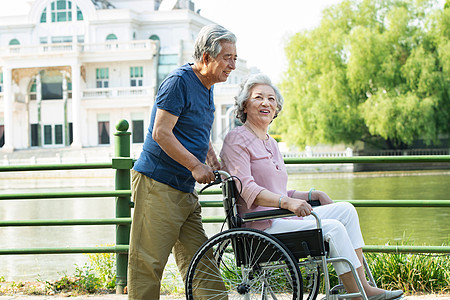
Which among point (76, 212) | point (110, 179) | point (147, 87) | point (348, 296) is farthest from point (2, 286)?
point (147, 87)

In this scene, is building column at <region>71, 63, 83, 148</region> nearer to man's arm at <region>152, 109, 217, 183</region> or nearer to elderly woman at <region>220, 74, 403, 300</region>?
elderly woman at <region>220, 74, 403, 300</region>

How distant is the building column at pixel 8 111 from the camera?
42156 mm

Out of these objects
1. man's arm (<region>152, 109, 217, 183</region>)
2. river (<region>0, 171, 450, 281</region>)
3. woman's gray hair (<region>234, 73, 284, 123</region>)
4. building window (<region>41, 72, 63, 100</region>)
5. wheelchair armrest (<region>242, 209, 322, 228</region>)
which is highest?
building window (<region>41, 72, 63, 100</region>)

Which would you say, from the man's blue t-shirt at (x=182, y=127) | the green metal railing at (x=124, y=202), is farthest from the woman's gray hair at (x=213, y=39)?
the green metal railing at (x=124, y=202)

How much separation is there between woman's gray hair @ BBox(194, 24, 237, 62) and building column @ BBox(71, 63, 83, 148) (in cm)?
4010

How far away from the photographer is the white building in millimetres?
42406

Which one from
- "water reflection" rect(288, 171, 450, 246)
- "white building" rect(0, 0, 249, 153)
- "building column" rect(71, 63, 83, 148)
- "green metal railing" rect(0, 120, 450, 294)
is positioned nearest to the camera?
"green metal railing" rect(0, 120, 450, 294)

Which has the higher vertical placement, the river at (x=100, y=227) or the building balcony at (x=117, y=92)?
the building balcony at (x=117, y=92)

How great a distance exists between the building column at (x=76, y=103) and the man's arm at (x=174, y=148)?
40.1m

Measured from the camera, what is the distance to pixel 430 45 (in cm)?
2870

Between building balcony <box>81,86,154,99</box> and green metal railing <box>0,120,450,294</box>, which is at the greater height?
building balcony <box>81,86,154,99</box>

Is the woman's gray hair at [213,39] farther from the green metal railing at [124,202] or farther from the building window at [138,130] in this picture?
the building window at [138,130]

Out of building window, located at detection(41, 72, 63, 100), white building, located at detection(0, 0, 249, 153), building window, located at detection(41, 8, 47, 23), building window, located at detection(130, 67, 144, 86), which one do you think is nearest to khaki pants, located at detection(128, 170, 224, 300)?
white building, located at detection(0, 0, 249, 153)

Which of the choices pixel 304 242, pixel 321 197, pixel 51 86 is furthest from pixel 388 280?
pixel 51 86
